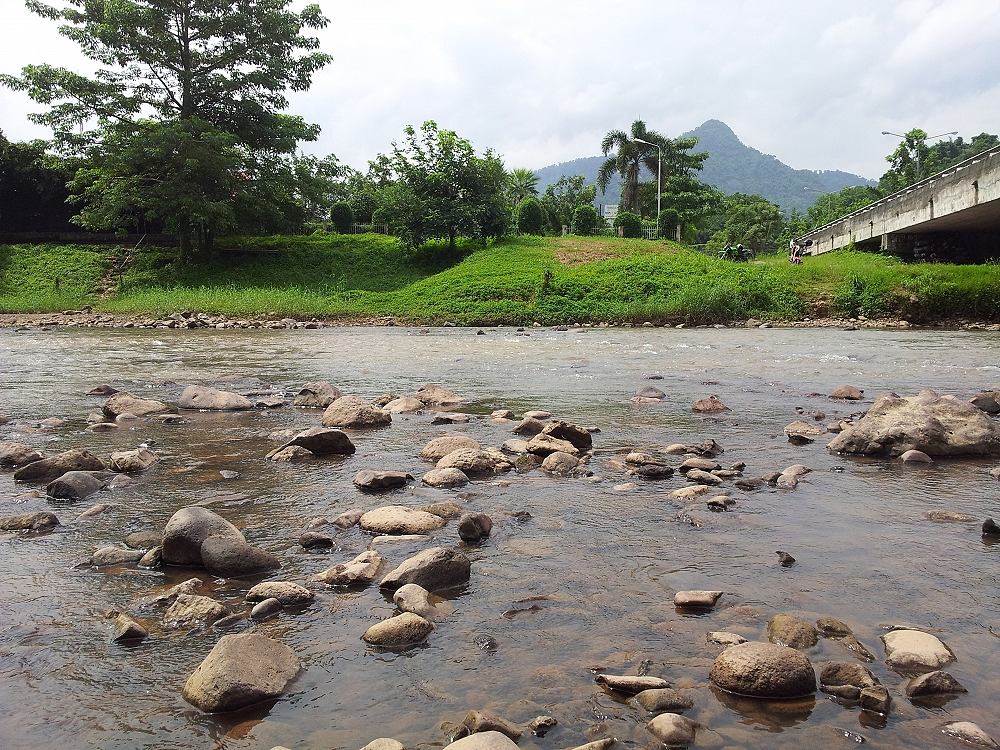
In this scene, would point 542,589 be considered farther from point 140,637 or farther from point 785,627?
point 140,637

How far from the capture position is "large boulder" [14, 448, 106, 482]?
18.1ft

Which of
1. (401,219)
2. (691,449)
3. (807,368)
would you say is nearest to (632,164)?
(401,219)

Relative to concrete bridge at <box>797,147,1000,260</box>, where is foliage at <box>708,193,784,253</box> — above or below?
above

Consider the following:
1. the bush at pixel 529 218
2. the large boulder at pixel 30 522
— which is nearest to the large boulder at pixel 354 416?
the large boulder at pixel 30 522

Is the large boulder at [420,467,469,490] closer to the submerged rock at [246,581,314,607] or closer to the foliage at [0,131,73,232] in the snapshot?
the submerged rock at [246,581,314,607]

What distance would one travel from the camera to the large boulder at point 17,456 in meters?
→ 5.96

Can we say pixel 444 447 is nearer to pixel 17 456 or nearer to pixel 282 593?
pixel 282 593

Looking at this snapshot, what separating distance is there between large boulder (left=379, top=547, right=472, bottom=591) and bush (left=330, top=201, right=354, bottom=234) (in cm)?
4820

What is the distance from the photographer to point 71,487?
5.09 meters

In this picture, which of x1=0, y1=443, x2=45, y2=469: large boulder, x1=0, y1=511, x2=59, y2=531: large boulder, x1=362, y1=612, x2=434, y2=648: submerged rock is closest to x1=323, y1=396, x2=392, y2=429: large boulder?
x1=0, y1=443, x2=45, y2=469: large boulder

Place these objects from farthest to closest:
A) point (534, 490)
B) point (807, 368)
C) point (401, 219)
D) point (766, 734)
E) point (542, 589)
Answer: point (401, 219) → point (807, 368) → point (534, 490) → point (542, 589) → point (766, 734)

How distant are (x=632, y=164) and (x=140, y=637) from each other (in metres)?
74.3

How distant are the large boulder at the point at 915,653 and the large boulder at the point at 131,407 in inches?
305

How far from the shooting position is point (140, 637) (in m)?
3.03
